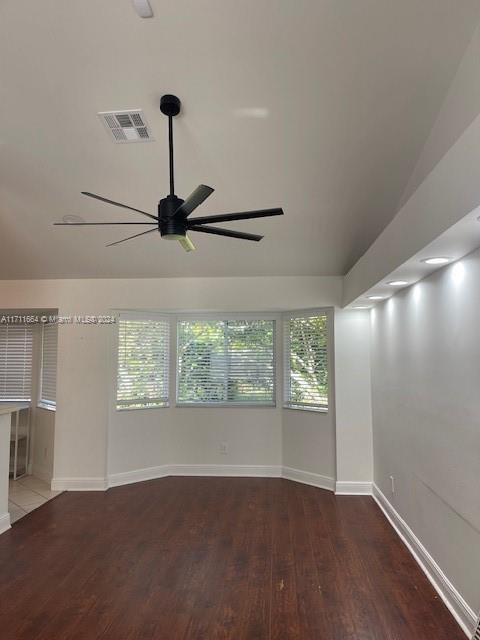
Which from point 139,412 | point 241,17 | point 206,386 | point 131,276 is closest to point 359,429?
point 206,386

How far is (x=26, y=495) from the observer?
4.70 m

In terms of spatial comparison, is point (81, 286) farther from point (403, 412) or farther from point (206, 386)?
point (403, 412)

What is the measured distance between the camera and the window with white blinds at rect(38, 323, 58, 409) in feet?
17.6

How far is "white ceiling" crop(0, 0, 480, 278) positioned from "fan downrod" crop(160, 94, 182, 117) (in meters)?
0.05

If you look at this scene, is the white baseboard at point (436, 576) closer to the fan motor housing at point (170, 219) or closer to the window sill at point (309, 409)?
the window sill at point (309, 409)

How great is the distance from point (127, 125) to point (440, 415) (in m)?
3.09

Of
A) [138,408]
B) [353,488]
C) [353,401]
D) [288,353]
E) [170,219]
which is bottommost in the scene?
[353,488]

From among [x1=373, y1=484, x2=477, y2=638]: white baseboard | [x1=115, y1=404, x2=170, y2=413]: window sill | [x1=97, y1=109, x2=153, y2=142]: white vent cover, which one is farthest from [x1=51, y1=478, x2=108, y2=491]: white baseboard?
[x1=97, y1=109, x2=153, y2=142]: white vent cover

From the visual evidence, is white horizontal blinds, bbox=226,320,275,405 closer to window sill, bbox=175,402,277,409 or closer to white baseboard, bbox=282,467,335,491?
window sill, bbox=175,402,277,409

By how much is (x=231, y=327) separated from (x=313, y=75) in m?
3.37

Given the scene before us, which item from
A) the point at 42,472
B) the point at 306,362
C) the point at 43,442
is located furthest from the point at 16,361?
the point at 306,362

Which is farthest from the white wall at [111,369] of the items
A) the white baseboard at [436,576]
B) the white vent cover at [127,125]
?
the white vent cover at [127,125]

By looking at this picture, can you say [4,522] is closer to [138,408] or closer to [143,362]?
[138,408]

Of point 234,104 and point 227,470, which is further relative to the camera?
point 227,470
